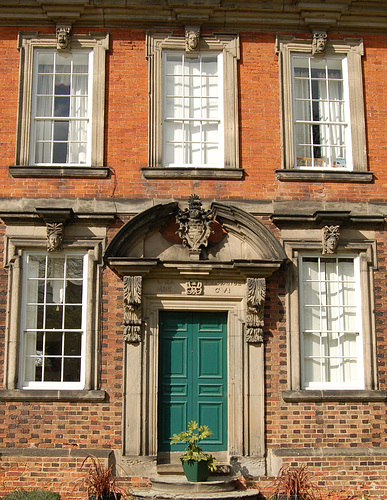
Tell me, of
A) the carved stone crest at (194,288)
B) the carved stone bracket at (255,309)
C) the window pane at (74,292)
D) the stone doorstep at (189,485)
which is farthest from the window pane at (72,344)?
the carved stone bracket at (255,309)

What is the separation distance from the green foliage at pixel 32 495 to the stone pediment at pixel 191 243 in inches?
131

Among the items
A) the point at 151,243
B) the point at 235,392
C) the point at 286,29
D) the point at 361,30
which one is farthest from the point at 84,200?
the point at 361,30

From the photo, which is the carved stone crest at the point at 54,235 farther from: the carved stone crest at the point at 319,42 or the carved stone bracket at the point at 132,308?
the carved stone crest at the point at 319,42

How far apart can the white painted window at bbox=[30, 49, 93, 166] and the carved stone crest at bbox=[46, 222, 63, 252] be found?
4.00 feet

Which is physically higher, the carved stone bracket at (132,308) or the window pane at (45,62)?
the window pane at (45,62)

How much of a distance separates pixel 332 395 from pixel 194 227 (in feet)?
10.9

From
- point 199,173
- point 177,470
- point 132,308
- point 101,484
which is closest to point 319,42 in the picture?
point 199,173

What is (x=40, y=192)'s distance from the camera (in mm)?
10773

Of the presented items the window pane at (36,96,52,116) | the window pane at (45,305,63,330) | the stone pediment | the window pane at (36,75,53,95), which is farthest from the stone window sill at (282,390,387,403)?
the window pane at (36,75,53,95)

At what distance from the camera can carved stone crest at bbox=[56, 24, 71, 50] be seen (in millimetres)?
11180

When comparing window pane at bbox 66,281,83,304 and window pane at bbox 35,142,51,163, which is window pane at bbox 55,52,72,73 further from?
window pane at bbox 66,281,83,304

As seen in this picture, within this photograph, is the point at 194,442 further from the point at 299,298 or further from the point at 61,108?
the point at 61,108

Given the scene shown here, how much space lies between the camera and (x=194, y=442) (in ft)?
31.1

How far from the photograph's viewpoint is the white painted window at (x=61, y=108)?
11117 millimetres
